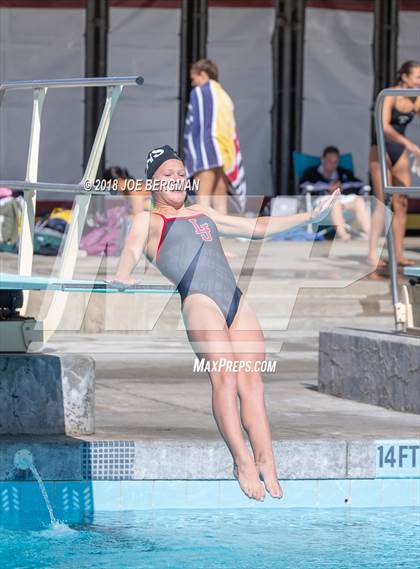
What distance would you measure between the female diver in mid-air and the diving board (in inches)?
1.2

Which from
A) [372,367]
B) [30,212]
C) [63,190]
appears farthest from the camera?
[372,367]

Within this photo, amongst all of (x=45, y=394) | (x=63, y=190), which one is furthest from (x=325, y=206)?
(x=45, y=394)

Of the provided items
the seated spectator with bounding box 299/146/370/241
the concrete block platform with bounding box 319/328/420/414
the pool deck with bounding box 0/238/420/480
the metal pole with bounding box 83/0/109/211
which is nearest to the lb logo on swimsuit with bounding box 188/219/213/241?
the pool deck with bounding box 0/238/420/480

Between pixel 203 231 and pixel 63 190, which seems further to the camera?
pixel 63 190

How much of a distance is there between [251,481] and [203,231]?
74cm

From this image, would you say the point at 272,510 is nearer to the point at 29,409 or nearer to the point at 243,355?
the point at 29,409

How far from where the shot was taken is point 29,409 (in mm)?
7125

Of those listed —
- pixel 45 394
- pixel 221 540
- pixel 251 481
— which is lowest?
pixel 221 540

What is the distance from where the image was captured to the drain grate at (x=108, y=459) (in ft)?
22.2

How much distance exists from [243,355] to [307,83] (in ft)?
45.1

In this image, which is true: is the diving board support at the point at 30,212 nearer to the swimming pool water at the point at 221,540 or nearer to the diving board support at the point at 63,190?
the diving board support at the point at 63,190

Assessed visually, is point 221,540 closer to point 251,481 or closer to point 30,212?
point 30,212

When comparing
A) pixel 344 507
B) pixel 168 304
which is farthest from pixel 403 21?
pixel 168 304

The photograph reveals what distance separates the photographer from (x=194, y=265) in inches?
159
